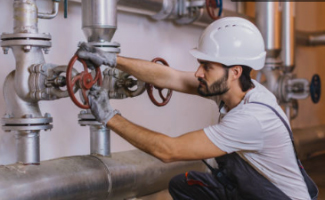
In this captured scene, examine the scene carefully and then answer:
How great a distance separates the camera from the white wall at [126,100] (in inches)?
71.7

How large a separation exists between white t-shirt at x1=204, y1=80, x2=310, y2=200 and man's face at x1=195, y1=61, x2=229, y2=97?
0.08 metres

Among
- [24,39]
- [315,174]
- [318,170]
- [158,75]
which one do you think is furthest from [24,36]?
[318,170]

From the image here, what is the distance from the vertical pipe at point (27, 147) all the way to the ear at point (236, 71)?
2.22 ft

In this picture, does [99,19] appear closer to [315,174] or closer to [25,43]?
[25,43]

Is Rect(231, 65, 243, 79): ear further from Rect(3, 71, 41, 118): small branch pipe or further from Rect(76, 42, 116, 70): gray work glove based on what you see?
Rect(3, 71, 41, 118): small branch pipe

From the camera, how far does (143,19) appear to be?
233 cm

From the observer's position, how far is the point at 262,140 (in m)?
1.40

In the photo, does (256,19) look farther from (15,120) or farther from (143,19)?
(15,120)

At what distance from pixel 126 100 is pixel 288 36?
4.69ft

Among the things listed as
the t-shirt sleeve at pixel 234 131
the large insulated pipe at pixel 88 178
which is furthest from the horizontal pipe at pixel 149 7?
the t-shirt sleeve at pixel 234 131

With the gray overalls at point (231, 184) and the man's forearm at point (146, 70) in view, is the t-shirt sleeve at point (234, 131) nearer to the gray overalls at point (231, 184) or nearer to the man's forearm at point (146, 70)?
the gray overalls at point (231, 184)

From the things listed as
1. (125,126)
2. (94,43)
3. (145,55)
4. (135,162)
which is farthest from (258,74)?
(125,126)

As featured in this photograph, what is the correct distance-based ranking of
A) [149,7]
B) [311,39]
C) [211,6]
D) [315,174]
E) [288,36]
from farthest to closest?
[311,39], [288,36], [315,174], [211,6], [149,7]

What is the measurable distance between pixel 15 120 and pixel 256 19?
1.91 meters
